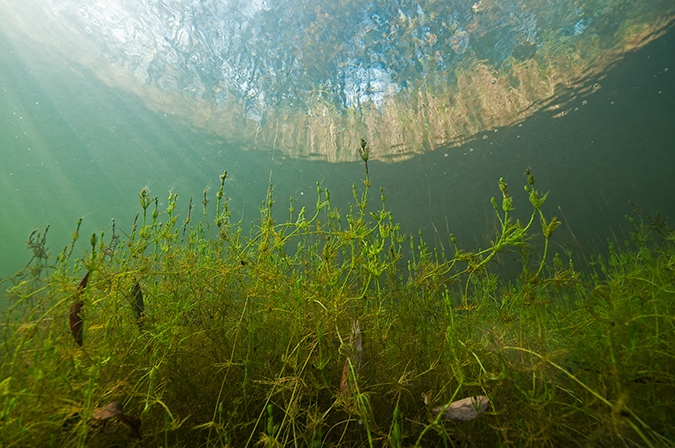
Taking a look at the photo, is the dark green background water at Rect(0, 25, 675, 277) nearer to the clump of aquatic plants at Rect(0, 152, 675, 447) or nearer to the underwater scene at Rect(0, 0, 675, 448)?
the underwater scene at Rect(0, 0, 675, 448)

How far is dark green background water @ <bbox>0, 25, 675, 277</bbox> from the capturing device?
19.7 meters

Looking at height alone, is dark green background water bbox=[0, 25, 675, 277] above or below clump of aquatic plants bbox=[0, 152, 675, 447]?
above

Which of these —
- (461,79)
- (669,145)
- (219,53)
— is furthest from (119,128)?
(669,145)

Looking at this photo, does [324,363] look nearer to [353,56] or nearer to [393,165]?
[353,56]

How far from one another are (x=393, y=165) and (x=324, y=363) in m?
22.6

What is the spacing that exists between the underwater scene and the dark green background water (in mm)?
292

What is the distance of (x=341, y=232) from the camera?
229 cm

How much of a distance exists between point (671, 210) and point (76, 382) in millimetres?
57767

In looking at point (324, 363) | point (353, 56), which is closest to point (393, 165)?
point (353, 56)

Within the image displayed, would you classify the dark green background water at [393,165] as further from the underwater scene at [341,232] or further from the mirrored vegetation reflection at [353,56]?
the mirrored vegetation reflection at [353,56]

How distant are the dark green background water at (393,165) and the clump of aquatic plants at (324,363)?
383 inches

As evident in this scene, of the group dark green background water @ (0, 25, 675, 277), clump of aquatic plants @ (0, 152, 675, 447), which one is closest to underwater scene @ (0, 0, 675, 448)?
clump of aquatic plants @ (0, 152, 675, 447)

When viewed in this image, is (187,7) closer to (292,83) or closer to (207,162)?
(292,83)

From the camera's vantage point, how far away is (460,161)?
24.2 m
